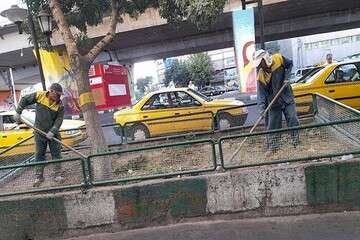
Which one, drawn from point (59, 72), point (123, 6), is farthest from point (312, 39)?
point (123, 6)

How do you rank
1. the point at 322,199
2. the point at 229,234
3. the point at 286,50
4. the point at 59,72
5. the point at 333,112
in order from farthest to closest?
the point at 286,50, the point at 59,72, the point at 333,112, the point at 322,199, the point at 229,234

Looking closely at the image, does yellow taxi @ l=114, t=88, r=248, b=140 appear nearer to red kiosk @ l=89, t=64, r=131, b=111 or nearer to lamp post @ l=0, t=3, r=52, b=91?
lamp post @ l=0, t=3, r=52, b=91

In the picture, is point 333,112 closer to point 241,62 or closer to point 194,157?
point 194,157

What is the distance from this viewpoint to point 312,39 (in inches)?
2512

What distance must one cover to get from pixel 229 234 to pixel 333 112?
2.85 meters

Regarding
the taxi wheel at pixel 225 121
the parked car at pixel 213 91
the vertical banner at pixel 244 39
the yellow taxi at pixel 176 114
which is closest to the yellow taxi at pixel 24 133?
the yellow taxi at pixel 176 114

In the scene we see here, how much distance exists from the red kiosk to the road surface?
16.7 metres

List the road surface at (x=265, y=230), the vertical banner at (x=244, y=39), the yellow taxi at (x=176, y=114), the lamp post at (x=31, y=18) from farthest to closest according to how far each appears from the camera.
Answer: the vertical banner at (x=244, y=39) → the yellow taxi at (x=176, y=114) → the lamp post at (x=31, y=18) → the road surface at (x=265, y=230)

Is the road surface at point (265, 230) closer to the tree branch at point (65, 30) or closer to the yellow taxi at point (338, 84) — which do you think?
the tree branch at point (65, 30)

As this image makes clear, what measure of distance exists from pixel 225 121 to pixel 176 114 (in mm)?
1723

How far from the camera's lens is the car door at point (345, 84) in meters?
9.58

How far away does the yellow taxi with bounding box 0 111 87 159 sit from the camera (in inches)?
306

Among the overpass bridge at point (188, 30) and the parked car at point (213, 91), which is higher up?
the overpass bridge at point (188, 30)

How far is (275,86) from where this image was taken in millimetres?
6156
